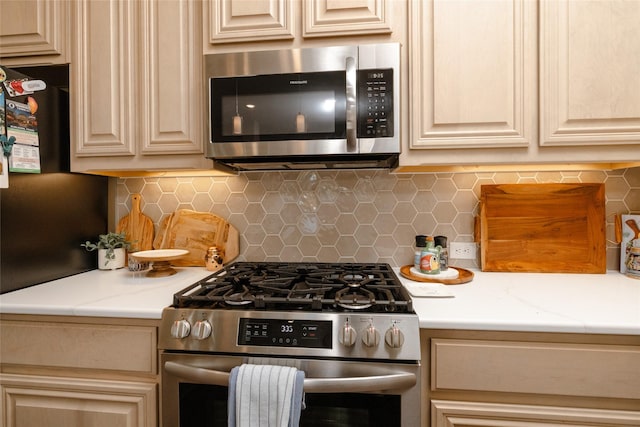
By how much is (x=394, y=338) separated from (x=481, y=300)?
15.4 inches

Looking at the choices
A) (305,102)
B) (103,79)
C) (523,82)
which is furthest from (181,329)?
(523,82)

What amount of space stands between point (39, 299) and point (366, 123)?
128 cm

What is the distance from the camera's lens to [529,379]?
856 mm

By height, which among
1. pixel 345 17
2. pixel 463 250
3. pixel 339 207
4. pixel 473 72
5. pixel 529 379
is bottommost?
pixel 529 379

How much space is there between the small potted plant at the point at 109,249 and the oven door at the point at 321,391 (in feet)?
2.64

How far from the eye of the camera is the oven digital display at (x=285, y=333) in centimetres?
88

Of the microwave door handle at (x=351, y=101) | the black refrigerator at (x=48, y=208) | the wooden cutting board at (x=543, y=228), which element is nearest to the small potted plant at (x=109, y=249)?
the black refrigerator at (x=48, y=208)

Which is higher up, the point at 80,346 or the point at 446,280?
the point at 446,280

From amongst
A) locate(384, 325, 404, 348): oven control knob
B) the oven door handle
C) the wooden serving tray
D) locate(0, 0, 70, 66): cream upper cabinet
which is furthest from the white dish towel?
locate(0, 0, 70, 66): cream upper cabinet

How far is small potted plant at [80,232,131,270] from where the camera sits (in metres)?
1.50

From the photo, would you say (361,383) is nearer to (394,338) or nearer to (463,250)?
(394,338)

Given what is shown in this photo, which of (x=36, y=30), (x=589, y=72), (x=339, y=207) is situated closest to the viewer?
(x=589, y=72)

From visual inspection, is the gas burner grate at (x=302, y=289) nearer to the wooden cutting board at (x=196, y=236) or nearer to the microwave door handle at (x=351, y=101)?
the wooden cutting board at (x=196, y=236)

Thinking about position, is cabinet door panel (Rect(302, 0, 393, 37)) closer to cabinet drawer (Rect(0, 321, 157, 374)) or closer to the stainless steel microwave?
the stainless steel microwave
